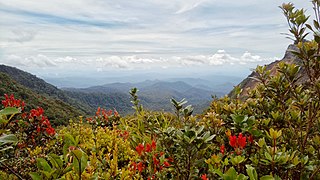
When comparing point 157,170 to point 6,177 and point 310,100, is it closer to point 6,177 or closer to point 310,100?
point 310,100

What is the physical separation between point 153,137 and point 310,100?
5.21 feet

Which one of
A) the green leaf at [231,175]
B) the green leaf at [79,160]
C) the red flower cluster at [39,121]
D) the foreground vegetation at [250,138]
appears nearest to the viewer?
the green leaf at [79,160]

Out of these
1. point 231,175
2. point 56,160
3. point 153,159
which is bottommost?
point 153,159

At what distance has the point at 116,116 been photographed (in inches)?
280

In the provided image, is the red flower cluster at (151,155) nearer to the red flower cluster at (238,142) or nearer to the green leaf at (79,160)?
the red flower cluster at (238,142)

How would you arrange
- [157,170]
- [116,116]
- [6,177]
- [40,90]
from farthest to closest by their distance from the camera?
1. [40,90]
2. [116,116]
3. [6,177]
4. [157,170]

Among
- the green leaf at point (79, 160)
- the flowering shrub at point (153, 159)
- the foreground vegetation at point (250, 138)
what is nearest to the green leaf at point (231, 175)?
the foreground vegetation at point (250, 138)

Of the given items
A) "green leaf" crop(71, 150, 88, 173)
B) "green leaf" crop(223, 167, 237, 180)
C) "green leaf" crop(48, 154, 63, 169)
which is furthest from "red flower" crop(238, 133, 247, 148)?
"green leaf" crop(48, 154, 63, 169)

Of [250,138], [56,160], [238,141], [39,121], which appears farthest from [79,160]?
[39,121]

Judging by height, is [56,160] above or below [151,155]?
above

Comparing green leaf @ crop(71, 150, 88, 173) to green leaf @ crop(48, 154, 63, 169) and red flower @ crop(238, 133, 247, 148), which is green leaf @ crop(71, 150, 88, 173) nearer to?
green leaf @ crop(48, 154, 63, 169)

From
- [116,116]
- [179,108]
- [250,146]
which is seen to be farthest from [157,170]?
[116,116]

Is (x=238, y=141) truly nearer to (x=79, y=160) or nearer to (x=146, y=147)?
(x=146, y=147)

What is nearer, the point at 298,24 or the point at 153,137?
the point at 298,24
